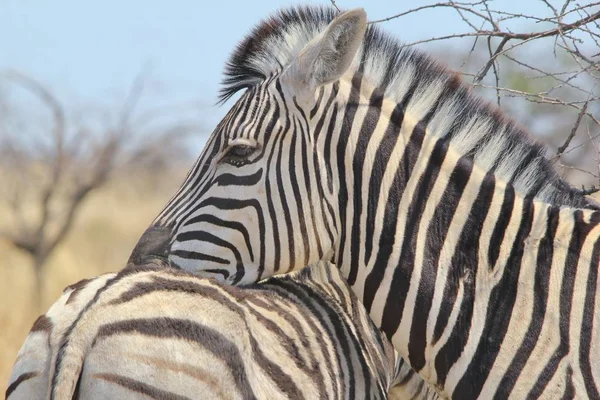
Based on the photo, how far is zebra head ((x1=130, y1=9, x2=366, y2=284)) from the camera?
12.3 feet

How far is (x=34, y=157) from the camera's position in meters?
17.9

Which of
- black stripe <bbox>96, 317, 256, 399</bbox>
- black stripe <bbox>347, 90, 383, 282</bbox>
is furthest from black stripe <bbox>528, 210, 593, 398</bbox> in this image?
black stripe <bbox>96, 317, 256, 399</bbox>

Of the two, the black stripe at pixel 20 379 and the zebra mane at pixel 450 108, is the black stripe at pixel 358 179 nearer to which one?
the zebra mane at pixel 450 108

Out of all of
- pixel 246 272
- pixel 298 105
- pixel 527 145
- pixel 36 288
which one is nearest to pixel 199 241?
pixel 246 272

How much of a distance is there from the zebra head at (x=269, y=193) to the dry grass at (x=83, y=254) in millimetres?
6596

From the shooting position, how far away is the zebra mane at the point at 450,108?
3.82m

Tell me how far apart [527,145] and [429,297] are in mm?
868

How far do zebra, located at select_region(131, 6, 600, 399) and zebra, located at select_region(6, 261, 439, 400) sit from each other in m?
0.40

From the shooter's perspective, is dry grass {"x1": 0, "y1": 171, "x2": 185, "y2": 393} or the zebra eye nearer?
the zebra eye

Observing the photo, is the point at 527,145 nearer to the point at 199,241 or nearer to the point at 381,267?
the point at 381,267

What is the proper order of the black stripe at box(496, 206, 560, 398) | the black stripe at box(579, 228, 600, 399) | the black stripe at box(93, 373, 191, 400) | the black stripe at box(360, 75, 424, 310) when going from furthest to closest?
the black stripe at box(360, 75, 424, 310), the black stripe at box(496, 206, 560, 398), the black stripe at box(579, 228, 600, 399), the black stripe at box(93, 373, 191, 400)

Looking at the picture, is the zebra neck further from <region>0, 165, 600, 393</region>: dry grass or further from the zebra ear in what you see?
<region>0, 165, 600, 393</region>: dry grass

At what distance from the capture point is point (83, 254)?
77.6 feet

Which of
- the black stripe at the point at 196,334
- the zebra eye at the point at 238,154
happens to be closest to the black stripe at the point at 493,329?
the black stripe at the point at 196,334
